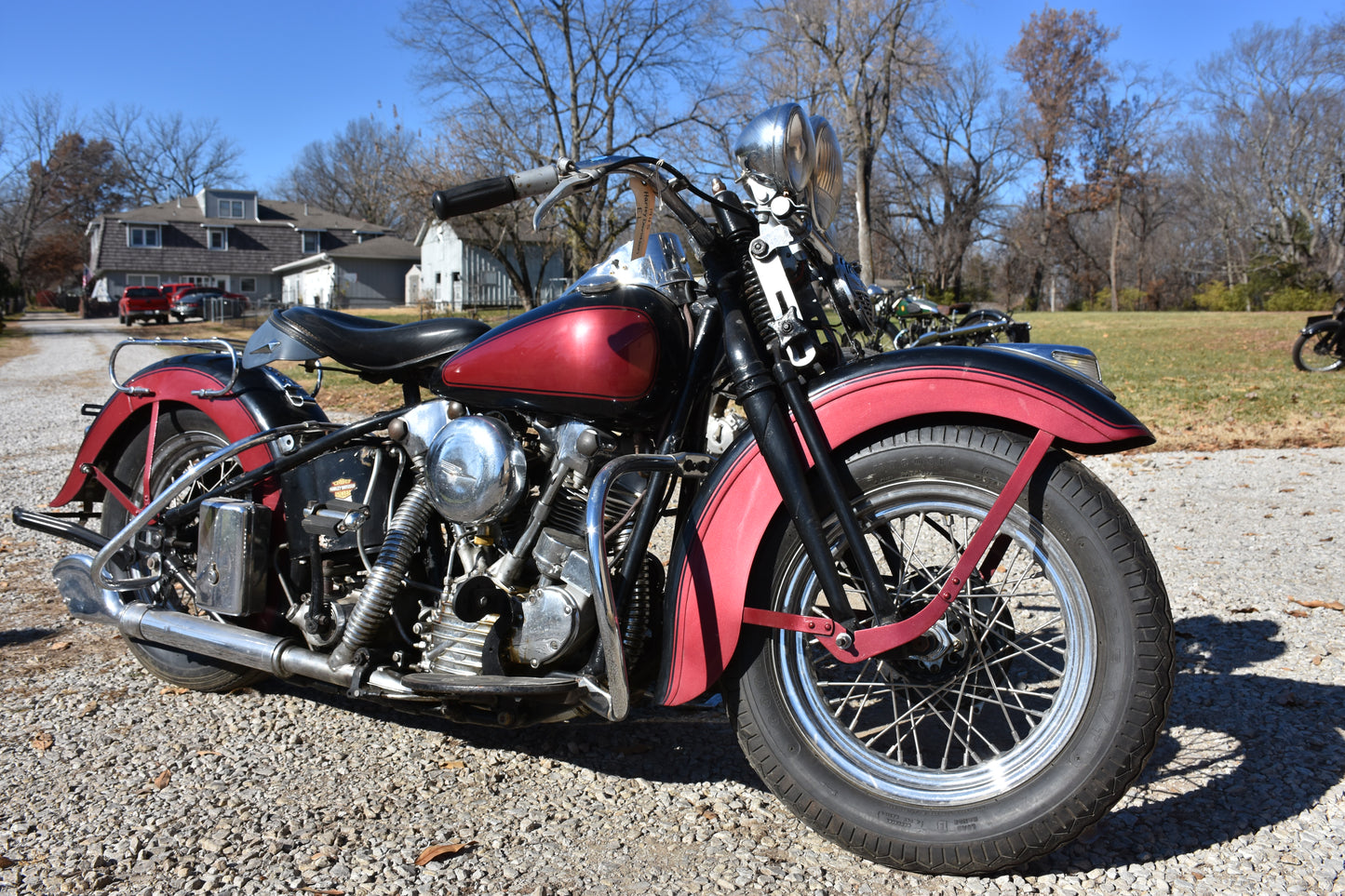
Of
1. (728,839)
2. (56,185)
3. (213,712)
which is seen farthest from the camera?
(56,185)

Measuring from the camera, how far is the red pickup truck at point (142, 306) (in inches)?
1580

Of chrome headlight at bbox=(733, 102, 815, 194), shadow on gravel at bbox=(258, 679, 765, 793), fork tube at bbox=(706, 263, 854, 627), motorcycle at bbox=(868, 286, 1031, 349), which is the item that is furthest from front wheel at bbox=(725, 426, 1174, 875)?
motorcycle at bbox=(868, 286, 1031, 349)

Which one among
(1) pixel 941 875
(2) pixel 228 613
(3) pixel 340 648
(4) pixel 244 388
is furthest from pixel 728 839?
(4) pixel 244 388

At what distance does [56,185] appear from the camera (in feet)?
216

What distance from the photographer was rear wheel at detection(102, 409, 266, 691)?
3355mm

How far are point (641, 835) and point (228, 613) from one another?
5.01ft

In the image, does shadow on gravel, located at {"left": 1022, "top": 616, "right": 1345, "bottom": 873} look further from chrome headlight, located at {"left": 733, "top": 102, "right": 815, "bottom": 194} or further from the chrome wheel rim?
chrome headlight, located at {"left": 733, "top": 102, "right": 815, "bottom": 194}

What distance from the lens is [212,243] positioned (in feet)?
198

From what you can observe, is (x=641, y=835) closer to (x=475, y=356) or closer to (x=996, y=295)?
(x=475, y=356)

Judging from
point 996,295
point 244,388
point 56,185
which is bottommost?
point 244,388

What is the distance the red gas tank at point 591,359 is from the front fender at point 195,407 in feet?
3.52

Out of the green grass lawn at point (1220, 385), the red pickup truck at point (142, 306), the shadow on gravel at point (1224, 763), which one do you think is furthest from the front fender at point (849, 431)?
the red pickup truck at point (142, 306)

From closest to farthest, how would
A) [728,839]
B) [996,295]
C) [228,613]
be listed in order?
[728,839] → [228,613] → [996,295]

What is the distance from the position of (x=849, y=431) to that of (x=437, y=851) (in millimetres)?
1441
